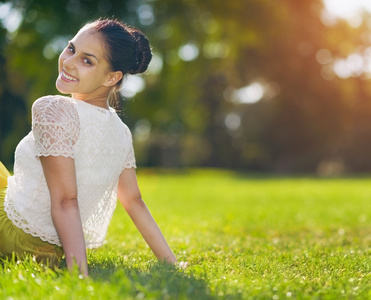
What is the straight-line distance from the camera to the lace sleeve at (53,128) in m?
3.00

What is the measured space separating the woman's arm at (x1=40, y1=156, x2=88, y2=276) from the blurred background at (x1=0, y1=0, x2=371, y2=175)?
45.8 ft

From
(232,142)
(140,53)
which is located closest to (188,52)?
(232,142)

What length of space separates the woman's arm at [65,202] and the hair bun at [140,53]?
33.5 inches

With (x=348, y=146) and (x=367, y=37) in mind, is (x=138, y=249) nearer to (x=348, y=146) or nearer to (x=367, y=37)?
(x=348, y=146)

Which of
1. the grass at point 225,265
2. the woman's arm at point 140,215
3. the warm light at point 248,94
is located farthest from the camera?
the warm light at point 248,94

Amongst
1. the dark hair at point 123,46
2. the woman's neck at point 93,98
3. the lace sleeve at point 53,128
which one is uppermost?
the dark hair at point 123,46

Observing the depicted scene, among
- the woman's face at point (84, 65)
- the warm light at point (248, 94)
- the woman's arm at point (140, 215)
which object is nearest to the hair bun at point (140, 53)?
the woman's face at point (84, 65)

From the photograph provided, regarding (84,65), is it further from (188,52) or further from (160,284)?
(188,52)

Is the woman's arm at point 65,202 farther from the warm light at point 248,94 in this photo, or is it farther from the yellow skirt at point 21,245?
the warm light at point 248,94

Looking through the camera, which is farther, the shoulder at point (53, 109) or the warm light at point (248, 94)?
the warm light at point (248, 94)

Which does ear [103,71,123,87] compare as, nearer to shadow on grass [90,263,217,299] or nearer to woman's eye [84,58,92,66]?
woman's eye [84,58,92,66]

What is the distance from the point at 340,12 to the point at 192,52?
1575cm

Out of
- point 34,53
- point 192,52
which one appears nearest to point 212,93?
point 192,52

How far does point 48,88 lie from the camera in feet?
51.4
